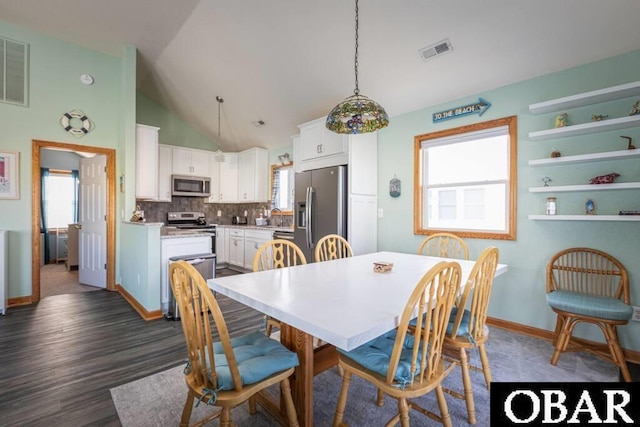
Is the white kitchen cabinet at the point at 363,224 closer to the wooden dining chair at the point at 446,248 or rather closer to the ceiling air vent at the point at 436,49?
the wooden dining chair at the point at 446,248

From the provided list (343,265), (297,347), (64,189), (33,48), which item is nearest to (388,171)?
(343,265)

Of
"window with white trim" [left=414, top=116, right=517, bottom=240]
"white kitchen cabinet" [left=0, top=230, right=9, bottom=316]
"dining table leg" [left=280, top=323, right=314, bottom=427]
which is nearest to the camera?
"dining table leg" [left=280, top=323, right=314, bottom=427]

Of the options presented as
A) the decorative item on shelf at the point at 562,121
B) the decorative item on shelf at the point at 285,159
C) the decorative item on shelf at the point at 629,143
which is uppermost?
the decorative item on shelf at the point at 285,159

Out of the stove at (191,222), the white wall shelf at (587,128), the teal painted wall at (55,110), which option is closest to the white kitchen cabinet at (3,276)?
the teal painted wall at (55,110)

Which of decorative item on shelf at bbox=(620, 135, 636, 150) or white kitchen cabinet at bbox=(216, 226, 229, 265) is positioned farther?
white kitchen cabinet at bbox=(216, 226, 229, 265)

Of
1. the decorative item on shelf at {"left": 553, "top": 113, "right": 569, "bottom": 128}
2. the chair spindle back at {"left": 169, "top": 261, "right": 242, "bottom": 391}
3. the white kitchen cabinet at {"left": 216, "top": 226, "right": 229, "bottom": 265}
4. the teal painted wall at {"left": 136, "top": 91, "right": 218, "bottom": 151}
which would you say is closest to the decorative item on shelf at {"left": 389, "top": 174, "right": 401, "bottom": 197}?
the decorative item on shelf at {"left": 553, "top": 113, "right": 569, "bottom": 128}

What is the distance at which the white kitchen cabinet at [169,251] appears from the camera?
10.7 feet

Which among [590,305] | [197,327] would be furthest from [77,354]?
[590,305]

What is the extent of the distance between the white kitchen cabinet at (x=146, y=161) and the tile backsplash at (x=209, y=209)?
807mm

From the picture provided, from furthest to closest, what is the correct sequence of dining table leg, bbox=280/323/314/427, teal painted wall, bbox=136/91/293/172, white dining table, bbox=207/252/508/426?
teal painted wall, bbox=136/91/293/172 < dining table leg, bbox=280/323/314/427 < white dining table, bbox=207/252/508/426

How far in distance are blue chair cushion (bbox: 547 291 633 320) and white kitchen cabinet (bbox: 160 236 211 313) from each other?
352cm

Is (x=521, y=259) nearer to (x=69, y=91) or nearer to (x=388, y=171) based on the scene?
(x=388, y=171)

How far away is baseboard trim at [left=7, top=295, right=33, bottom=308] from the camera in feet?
11.7

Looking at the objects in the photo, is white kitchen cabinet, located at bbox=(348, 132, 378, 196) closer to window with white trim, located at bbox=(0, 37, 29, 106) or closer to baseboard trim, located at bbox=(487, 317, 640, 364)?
baseboard trim, located at bbox=(487, 317, 640, 364)
